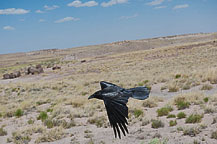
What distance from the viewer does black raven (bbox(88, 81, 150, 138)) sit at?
9.18 feet

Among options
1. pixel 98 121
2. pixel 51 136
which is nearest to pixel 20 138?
pixel 51 136

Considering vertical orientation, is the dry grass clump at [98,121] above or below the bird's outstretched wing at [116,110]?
below

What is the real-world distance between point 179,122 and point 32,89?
17927 mm

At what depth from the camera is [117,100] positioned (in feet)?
9.66

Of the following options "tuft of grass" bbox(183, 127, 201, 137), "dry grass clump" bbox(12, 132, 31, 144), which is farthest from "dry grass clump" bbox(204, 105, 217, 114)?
"dry grass clump" bbox(12, 132, 31, 144)

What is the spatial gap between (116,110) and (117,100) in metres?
0.14

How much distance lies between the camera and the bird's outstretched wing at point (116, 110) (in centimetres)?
279

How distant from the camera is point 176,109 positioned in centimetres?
1059

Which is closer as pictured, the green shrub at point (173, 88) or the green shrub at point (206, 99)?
the green shrub at point (206, 99)

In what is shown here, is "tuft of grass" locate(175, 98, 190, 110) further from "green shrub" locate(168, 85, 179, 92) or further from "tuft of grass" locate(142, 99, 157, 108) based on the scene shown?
"green shrub" locate(168, 85, 179, 92)

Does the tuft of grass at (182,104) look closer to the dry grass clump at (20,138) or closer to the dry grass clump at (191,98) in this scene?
the dry grass clump at (191,98)

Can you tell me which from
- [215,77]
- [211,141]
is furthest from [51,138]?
[215,77]

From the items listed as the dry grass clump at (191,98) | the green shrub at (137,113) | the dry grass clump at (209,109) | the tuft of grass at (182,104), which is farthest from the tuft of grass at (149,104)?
the dry grass clump at (209,109)

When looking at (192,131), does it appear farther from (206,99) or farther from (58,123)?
(58,123)
